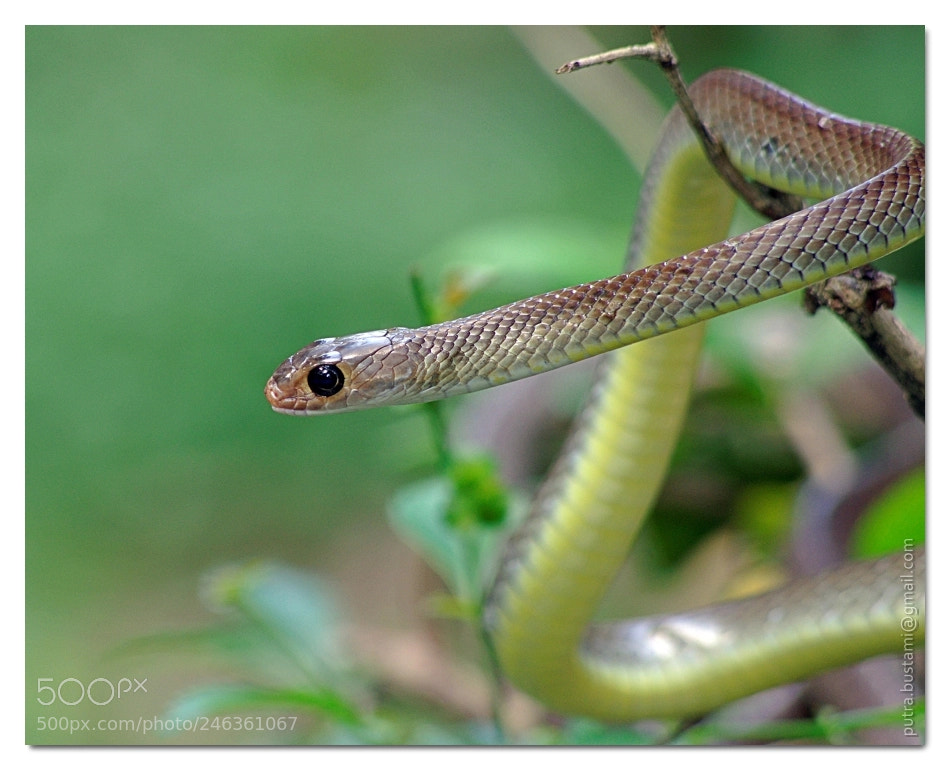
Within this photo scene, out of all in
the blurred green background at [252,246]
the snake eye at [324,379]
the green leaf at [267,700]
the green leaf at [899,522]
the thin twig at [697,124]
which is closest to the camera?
the thin twig at [697,124]

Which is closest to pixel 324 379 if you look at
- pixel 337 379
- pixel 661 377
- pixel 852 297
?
pixel 337 379

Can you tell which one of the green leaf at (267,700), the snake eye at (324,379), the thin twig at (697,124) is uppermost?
the thin twig at (697,124)

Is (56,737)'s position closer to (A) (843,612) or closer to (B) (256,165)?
(A) (843,612)

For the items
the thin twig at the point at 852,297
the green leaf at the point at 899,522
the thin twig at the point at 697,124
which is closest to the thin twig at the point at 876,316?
the thin twig at the point at 852,297

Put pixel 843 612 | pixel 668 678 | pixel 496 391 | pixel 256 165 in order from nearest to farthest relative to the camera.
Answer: pixel 843 612, pixel 668 678, pixel 496 391, pixel 256 165

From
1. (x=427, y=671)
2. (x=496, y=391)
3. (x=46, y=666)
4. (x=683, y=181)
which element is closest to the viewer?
(x=683, y=181)

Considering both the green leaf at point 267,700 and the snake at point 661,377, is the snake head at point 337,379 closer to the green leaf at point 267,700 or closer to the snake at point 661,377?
the snake at point 661,377

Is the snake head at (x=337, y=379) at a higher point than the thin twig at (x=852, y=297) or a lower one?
lower

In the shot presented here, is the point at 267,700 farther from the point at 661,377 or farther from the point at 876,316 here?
the point at 876,316
